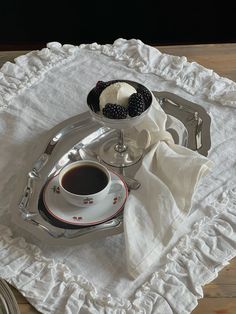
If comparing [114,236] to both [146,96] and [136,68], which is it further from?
[136,68]

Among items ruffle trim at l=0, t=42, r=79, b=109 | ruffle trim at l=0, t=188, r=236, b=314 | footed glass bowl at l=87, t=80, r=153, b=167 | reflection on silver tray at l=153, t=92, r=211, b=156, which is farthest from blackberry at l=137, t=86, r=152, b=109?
ruffle trim at l=0, t=42, r=79, b=109

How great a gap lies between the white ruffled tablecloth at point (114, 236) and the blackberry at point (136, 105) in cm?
16

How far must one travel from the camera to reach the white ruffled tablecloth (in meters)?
0.80

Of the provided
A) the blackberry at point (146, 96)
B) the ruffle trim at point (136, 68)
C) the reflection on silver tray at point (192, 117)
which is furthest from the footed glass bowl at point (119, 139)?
the ruffle trim at point (136, 68)

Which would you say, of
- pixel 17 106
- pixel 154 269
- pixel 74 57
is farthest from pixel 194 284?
pixel 74 57

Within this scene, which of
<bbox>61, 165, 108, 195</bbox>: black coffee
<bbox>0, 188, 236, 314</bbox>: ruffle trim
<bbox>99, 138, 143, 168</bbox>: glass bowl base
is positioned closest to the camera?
<bbox>0, 188, 236, 314</bbox>: ruffle trim

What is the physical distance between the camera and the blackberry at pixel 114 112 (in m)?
0.94

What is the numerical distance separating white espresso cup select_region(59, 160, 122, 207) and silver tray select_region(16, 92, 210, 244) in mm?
41

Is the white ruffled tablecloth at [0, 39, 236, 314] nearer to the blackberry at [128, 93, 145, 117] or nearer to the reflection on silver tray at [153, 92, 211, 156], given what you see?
the reflection on silver tray at [153, 92, 211, 156]

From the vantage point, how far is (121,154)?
1023 millimetres

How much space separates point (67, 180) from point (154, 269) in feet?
0.66

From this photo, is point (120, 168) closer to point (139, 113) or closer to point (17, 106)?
point (139, 113)

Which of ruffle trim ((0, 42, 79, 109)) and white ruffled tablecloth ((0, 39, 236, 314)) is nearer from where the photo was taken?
white ruffled tablecloth ((0, 39, 236, 314))

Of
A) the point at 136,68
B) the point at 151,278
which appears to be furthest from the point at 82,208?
the point at 136,68
